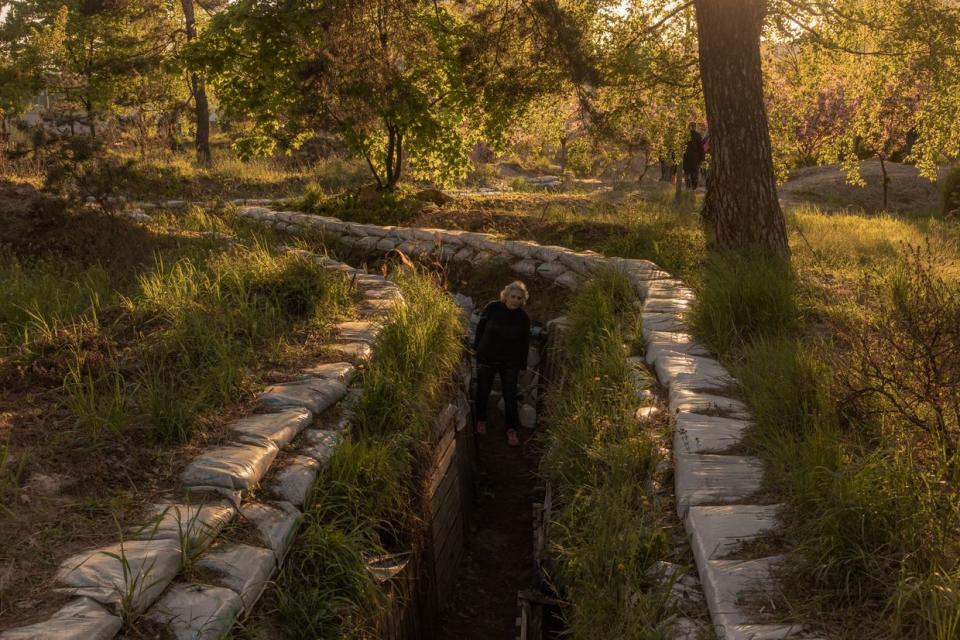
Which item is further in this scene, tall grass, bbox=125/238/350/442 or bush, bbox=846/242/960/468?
tall grass, bbox=125/238/350/442

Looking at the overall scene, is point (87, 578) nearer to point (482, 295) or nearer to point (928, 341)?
point (928, 341)

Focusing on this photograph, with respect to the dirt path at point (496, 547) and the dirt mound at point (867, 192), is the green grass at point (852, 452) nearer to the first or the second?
the dirt path at point (496, 547)

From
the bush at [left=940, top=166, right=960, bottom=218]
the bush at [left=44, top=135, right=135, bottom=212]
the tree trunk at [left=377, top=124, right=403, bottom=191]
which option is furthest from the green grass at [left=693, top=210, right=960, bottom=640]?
the bush at [left=940, top=166, right=960, bottom=218]

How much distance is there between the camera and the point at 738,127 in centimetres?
741

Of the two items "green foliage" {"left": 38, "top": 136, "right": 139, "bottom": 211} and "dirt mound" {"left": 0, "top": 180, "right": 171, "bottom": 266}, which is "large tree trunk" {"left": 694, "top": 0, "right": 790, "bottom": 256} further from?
"green foliage" {"left": 38, "top": 136, "right": 139, "bottom": 211}

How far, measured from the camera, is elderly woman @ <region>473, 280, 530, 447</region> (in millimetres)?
6969

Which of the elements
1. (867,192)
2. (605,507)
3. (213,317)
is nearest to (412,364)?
(213,317)

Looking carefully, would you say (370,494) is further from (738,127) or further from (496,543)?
(738,127)

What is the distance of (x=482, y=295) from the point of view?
901cm

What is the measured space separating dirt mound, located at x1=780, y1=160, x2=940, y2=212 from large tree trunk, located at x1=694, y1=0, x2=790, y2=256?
993 centimetres

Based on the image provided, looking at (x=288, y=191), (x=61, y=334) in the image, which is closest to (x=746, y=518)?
(x=61, y=334)

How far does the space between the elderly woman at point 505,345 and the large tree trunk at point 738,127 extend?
85.2 inches

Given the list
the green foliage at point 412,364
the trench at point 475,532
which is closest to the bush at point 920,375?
the trench at point 475,532

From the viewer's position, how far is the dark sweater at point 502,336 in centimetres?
698
